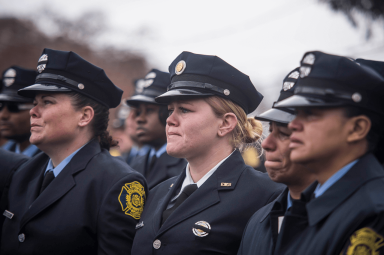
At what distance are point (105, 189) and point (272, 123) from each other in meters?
1.56

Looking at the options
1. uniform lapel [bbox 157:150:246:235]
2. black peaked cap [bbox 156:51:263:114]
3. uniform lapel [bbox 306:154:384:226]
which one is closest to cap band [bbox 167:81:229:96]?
black peaked cap [bbox 156:51:263:114]

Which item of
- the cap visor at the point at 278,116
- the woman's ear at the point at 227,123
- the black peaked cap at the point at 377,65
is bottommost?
the woman's ear at the point at 227,123

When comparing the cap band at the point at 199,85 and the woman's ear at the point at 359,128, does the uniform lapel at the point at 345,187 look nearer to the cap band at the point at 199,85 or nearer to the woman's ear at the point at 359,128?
the woman's ear at the point at 359,128

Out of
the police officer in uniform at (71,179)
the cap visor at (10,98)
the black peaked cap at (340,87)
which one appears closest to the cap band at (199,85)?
the police officer in uniform at (71,179)

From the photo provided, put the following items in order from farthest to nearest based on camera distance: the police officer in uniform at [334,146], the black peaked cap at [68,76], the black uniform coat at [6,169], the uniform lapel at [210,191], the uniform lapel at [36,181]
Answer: the black uniform coat at [6,169]
the black peaked cap at [68,76]
the uniform lapel at [36,181]
the uniform lapel at [210,191]
the police officer in uniform at [334,146]

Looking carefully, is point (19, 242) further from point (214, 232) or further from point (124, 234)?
point (214, 232)

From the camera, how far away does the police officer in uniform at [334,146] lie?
6.20 feet

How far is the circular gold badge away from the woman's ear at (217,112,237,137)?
0.56m

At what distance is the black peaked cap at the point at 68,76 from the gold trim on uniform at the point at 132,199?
1.01 meters

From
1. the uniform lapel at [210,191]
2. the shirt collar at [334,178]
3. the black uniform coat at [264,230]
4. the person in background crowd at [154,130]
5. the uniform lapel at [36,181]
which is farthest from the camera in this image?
the person in background crowd at [154,130]

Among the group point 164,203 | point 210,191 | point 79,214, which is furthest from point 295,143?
point 79,214

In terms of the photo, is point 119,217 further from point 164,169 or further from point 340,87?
point 164,169

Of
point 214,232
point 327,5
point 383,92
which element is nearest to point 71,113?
point 214,232

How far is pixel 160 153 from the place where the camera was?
5680 mm
